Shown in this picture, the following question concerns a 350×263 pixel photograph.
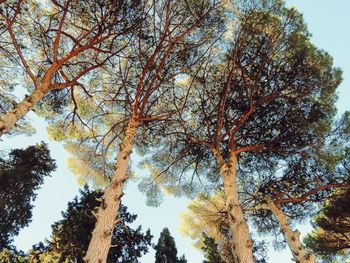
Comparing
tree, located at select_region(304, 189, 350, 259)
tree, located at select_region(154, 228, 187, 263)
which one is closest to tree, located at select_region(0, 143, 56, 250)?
tree, located at select_region(154, 228, 187, 263)

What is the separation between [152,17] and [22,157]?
27.8ft

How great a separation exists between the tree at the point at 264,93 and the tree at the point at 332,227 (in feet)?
6.72

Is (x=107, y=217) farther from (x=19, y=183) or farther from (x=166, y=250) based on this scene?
(x=19, y=183)

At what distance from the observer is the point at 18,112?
5.92m

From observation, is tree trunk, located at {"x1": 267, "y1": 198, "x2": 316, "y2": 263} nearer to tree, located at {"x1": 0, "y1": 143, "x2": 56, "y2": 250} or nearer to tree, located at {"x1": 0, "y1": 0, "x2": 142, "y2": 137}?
tree, located at {"x1": 0, "y1": 0, "x2": 142, "y2": 137}

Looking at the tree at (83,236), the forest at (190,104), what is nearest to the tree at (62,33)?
the forest at (190,104)

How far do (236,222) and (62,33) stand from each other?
5922 millimetres

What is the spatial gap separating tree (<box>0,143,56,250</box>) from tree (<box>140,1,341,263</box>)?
6.49m

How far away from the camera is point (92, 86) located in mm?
9664

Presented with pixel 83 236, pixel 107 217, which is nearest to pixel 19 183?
pixel 83 236

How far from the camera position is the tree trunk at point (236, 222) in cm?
578

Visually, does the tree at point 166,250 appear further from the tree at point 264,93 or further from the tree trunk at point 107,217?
the tree trunk at point 107,217

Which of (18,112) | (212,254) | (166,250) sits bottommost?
(212,254)

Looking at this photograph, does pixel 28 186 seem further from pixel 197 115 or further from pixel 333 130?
pixel 333 130
